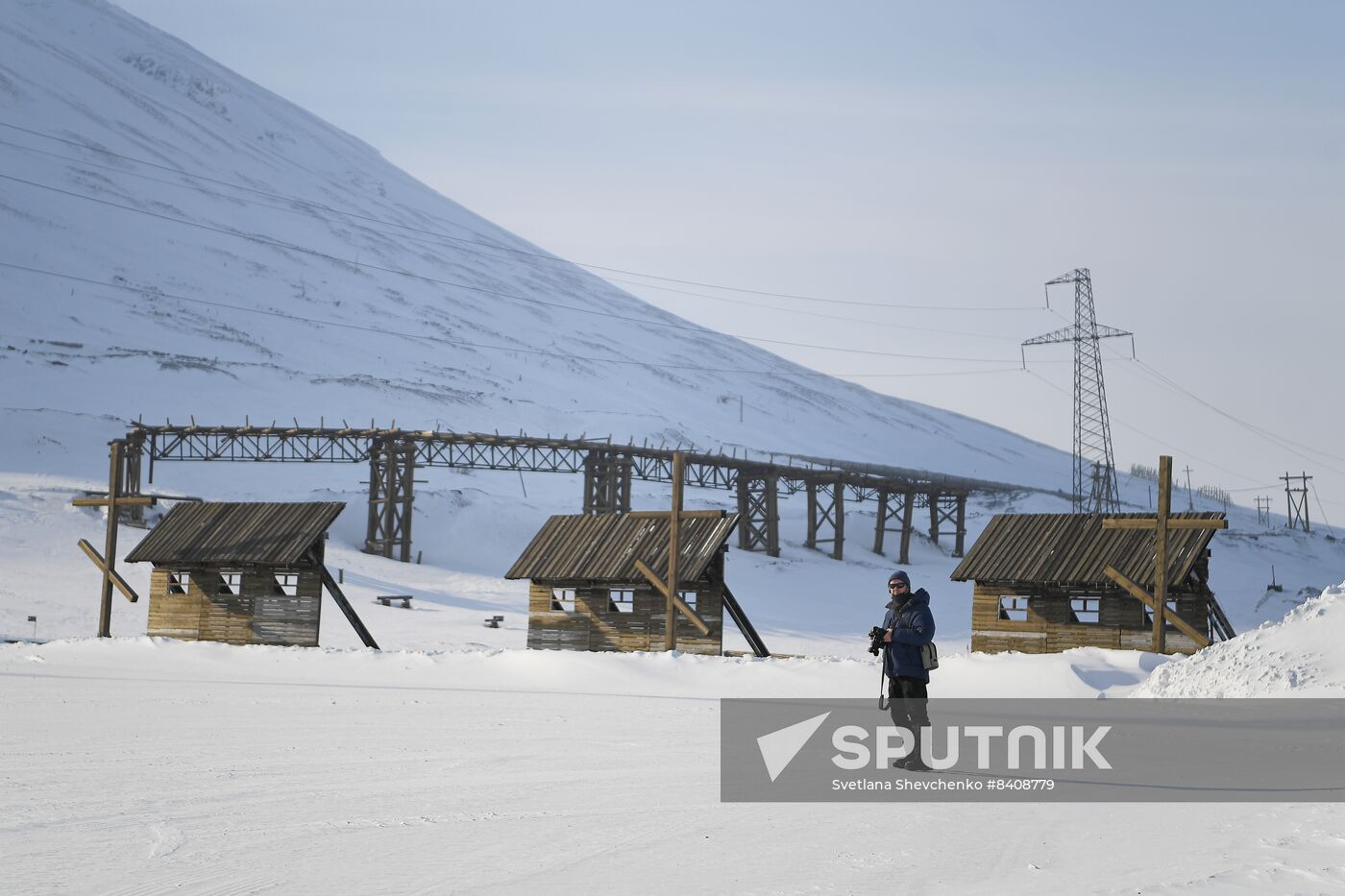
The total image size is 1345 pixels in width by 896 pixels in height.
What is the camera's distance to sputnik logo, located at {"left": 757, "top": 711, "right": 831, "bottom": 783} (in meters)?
12.2

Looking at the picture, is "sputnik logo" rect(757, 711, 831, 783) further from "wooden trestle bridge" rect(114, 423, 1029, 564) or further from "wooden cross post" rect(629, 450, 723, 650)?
"wooden trestle bridge" rect(114, 423, 1029, 564)

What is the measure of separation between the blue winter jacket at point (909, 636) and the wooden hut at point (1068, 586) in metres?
16.7

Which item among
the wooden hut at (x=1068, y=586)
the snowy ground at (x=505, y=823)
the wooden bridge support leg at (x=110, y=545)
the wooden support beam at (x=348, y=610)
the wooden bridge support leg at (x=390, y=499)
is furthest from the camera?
the wooden bridge support leg at (x=390, y=499)

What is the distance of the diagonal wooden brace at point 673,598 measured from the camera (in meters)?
26.6

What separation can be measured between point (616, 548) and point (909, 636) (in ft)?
58.2

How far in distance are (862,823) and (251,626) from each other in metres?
23.2

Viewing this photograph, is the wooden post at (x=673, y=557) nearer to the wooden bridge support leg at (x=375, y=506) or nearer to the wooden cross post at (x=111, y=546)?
the wooden cross post at (x=111, y=546)

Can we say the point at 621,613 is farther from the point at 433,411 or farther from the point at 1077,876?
the point at 433,411

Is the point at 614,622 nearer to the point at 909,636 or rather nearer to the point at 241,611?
the point at 241,611

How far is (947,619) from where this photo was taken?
51.4 metres

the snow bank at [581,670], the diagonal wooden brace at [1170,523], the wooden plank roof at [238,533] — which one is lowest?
the snow bank at [581,670]

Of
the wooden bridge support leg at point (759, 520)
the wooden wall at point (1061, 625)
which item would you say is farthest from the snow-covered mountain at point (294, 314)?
the wooden wall at point (1061, 625)

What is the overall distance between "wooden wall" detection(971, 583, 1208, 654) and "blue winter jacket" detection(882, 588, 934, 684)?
17.4 metres

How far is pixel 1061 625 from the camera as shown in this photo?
28.7 m
